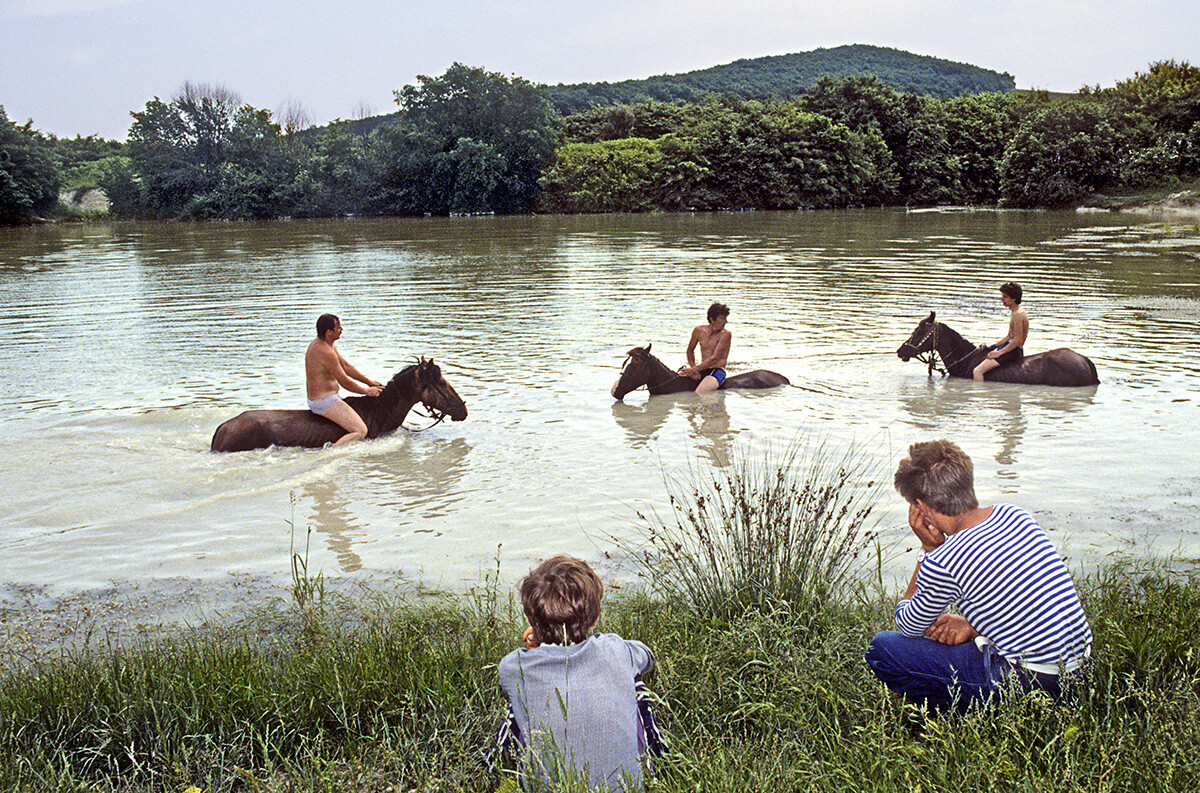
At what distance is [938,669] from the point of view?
425 centimetres

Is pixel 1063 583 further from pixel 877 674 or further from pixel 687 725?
pixel 687 725

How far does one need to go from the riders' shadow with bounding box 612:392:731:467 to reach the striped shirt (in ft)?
16.8

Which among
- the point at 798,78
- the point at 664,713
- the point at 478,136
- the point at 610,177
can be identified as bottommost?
the point at 664,713

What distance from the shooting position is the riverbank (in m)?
3.54

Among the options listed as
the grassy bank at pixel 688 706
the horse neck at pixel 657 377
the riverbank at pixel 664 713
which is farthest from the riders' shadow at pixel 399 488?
the horse neck at pixel 657 377

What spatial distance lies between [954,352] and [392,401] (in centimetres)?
811

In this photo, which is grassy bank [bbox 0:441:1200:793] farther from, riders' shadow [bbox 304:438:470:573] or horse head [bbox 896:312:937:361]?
horse head [bbox 896:312:937:361]

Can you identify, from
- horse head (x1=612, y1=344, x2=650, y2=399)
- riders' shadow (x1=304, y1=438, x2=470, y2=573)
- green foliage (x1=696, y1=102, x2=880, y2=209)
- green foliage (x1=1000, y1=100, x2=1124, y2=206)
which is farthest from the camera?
green foliage (x1=696, y1=102, x2=880, y2=209)

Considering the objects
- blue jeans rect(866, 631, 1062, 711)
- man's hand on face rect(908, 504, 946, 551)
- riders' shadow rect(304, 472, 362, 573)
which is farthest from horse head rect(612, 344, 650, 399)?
blue jeans rect(866, 631, 1062, 711)

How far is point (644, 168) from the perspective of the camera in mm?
72312

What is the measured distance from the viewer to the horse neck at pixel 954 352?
1334 centimetres

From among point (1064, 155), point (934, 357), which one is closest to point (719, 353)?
point (934, 357)

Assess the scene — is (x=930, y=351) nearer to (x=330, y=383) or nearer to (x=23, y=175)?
(x=330, y=383)

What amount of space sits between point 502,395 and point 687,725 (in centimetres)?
888
